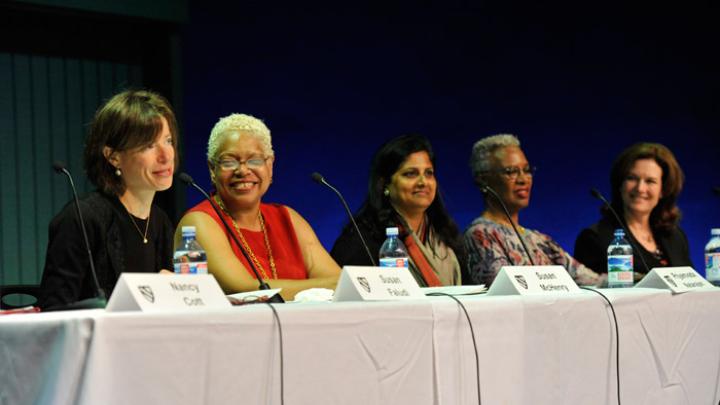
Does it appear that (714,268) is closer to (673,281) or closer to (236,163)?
(673,281)

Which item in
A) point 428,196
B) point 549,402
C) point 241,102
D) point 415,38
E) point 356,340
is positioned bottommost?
point 549,402

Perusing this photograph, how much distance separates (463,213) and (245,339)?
12.4ft

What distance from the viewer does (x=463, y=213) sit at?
5.35m

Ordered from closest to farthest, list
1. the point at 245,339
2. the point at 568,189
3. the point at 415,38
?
the point at 245,339
the point at 415,38
the point at 568,189

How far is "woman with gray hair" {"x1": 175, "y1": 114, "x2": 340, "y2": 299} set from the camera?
3.07 m

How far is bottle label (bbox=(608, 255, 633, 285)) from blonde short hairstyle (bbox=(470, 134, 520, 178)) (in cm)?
107

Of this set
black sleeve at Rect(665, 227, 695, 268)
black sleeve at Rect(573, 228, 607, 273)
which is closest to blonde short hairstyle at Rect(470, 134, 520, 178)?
black sleeve at Rect(573, 228, 607, 273)

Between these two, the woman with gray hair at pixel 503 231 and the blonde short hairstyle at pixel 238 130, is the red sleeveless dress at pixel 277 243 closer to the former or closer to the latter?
the blonde short hairstyle at pixel 238 130

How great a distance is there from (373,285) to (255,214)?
122 cm

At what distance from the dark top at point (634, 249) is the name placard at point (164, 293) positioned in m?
2.55

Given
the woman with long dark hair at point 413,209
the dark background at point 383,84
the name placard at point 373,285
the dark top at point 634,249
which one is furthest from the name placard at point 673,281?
the dark background at point 383,84

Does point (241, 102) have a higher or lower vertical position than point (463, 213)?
higher

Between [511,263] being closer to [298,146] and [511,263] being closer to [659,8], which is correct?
[298,146]

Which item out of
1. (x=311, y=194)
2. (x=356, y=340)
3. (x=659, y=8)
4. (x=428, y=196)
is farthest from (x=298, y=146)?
(x=356, y=340)
